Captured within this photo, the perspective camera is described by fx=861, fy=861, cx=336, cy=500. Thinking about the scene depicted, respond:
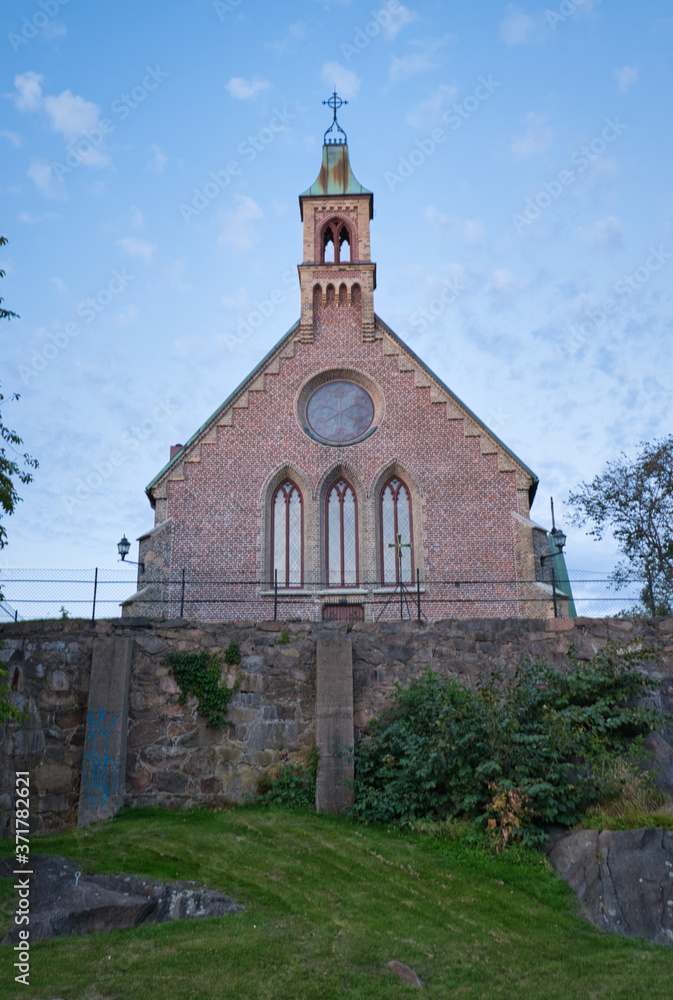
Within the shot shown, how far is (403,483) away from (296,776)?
13253 millimetres

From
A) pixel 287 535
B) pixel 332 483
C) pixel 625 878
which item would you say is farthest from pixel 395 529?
pixel 625 878

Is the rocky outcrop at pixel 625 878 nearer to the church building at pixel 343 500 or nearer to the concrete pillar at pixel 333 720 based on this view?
the concrete pillar at pixel 333 720

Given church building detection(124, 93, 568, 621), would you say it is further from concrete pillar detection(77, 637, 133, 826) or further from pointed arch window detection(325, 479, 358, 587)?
concrete pillar detection(77, 637, 133, 826)

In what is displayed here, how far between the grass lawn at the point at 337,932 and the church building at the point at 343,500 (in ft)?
40.0

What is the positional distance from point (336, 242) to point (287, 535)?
425 inches

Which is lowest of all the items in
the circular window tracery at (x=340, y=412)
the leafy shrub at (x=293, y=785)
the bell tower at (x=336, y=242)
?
the leafy shrub at (x=293, y=785)

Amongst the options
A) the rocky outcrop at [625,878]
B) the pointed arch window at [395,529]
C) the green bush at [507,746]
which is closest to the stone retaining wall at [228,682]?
the green bush at [507,746]

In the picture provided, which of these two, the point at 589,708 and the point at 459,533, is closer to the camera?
the point at 589,708

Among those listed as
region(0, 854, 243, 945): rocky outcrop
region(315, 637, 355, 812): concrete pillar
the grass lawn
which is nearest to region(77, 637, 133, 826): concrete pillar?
the grass lawn

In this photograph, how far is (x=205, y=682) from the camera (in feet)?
47.8

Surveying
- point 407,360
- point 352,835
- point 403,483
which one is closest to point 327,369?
point 407,360

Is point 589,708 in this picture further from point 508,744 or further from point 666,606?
point 666,606

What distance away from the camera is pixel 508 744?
11.9 meters

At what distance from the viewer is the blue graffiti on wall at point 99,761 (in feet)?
45.4
